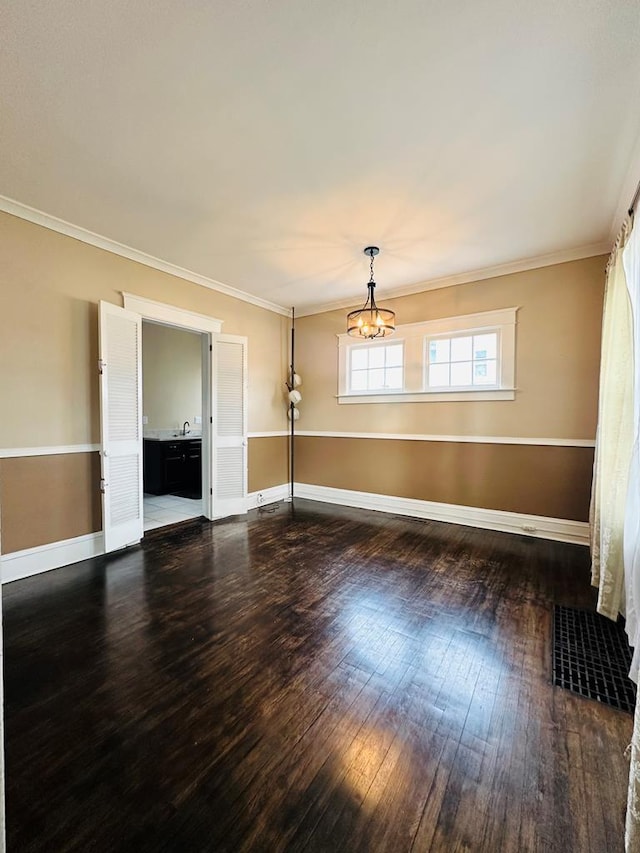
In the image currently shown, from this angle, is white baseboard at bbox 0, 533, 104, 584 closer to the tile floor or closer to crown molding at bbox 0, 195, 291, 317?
the tile floor

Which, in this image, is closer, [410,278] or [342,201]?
[342,201]

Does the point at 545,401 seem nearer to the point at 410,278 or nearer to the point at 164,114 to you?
the point at 410,278

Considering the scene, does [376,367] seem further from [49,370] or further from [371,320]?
[49,370]

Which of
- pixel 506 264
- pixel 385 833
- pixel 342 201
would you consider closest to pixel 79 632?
pixel 385 833

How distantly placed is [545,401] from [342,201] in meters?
2.77

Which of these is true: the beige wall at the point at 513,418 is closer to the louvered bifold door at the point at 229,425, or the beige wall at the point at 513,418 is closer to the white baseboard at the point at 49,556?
the louvered bifold door at the point at 229,425

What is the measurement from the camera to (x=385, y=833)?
48.3 inches

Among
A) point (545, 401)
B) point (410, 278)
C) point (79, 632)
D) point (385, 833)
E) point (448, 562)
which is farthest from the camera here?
point (410, 278)

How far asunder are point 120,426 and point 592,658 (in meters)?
3.85

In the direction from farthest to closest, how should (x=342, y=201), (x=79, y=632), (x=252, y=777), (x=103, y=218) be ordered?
(x=103, y=218) → (x=342, y=201) → (x=79, y=632) → (x=252, y=777)

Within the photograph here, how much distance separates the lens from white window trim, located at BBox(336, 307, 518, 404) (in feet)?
13.2

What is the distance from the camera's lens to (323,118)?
6.75 ft

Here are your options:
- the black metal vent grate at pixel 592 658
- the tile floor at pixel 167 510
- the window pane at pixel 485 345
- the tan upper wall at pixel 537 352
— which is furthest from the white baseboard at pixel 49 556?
the window pane at pixel 485 345

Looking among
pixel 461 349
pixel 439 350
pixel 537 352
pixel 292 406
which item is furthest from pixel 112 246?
pixel 537 352
